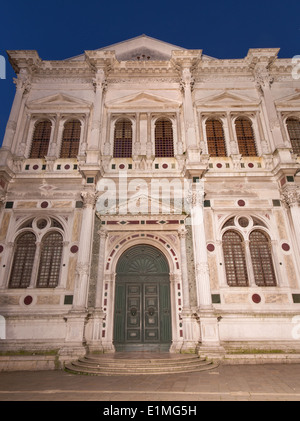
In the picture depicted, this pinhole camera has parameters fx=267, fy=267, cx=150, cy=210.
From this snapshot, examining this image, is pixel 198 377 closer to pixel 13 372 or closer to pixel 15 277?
pixel 13 372

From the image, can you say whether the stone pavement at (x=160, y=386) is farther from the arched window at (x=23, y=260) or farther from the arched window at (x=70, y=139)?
the arched window at (x=70, y=139)

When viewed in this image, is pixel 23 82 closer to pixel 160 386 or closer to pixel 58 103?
pixel 58 103

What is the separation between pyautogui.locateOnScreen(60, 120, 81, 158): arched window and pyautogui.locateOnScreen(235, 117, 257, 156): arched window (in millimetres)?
8072

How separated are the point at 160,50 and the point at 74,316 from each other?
1511 cm

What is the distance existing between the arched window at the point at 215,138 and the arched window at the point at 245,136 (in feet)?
2.68

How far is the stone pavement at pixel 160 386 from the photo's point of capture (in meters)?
4.88

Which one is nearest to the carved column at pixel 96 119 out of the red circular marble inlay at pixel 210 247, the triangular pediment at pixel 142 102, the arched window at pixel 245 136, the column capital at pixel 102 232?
the triangular pediment at pixel 142 102

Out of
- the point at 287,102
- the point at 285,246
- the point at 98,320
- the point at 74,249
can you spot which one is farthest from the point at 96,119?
the point at 285,246

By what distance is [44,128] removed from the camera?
13711mm

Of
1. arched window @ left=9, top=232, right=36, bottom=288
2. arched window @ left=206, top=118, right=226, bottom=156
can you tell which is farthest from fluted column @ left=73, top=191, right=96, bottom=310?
arched window @ left=206, top=118, right=226, bottom=156

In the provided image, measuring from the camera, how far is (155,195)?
11836 mm

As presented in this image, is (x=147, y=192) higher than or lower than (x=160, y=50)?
lower
